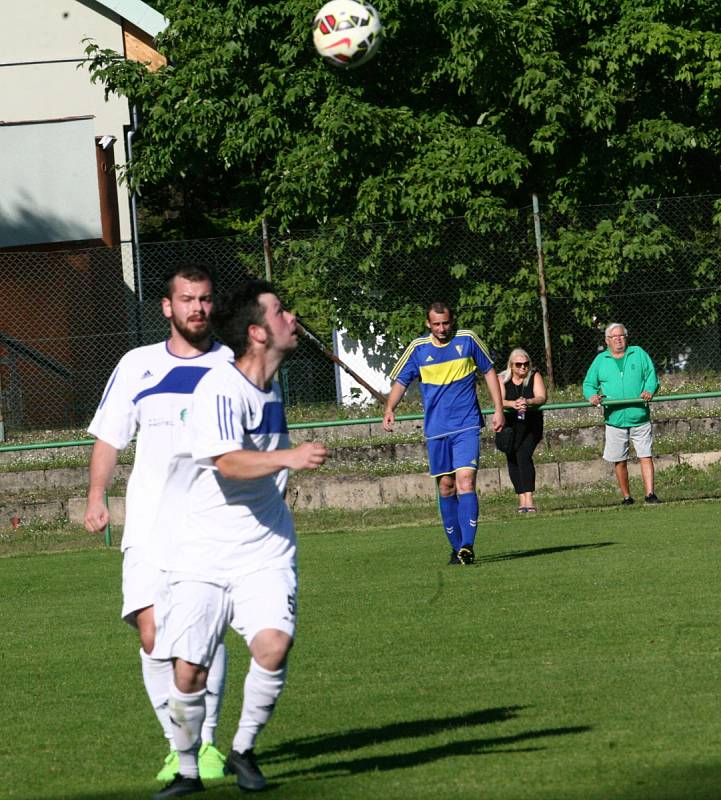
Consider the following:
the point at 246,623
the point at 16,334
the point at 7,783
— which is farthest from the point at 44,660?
the point at 16,334

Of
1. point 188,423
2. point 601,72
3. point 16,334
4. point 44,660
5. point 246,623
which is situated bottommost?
point 44,660

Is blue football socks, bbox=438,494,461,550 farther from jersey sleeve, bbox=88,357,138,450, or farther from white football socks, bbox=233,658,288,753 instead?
white football socks, bbox=233,658,288,753

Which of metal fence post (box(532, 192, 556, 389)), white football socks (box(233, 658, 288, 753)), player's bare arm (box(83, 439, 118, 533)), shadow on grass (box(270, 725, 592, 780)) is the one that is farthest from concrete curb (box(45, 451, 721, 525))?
white football socks (box(233, 658, 288, 753))

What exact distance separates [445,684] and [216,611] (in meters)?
2.44

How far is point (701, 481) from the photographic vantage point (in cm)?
1864

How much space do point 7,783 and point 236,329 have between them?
2115mm

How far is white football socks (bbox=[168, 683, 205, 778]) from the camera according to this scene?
18.2 feet

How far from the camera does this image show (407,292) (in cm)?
2061

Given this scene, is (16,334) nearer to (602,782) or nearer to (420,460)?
(420,460)

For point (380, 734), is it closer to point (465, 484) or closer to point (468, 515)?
point (468, 515)

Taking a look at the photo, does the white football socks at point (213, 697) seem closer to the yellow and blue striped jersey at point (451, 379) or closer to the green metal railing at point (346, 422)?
the yellow and blue striped jersey at point (451, 379)

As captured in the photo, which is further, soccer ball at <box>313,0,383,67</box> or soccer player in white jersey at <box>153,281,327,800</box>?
soccer ball at <box>313,0,383,67</box>

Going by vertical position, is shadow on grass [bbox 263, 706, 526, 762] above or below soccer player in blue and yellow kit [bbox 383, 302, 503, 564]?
below

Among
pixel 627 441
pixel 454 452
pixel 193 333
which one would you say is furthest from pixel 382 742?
pixel 627 441
